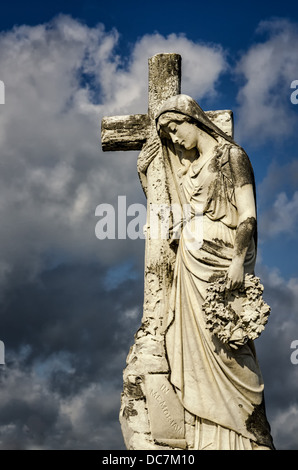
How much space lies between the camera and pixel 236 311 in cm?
948

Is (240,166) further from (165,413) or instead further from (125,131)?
(165,413)

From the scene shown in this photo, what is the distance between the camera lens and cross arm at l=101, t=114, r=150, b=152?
1069 centimetres

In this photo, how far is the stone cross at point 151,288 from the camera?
9.42 meters

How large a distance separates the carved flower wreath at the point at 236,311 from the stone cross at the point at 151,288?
0.80m

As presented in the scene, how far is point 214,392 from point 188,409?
37 centimetres

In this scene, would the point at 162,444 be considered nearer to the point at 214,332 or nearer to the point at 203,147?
the point at 214,332

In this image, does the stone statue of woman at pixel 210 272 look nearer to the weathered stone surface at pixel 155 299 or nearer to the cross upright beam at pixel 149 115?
the weathered stone surface at pixel 155 299

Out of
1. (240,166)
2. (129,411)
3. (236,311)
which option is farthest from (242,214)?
(129,411)

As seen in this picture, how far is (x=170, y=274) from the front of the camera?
32.9ft

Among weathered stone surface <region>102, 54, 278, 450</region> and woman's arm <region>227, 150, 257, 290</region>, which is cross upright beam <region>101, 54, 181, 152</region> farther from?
woman's arm <region>227, 150, 257, 290</region>

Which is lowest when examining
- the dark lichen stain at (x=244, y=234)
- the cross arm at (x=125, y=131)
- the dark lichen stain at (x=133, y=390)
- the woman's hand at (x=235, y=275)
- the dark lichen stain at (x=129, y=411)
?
the dark lichen stain at (x=129, y=411)

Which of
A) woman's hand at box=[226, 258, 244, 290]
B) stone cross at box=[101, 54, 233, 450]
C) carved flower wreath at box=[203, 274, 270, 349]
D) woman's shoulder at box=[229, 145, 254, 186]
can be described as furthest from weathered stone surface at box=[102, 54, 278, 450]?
woman's hand at box=[226, 258, 244, 290]

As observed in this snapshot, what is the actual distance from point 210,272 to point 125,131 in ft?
7.89

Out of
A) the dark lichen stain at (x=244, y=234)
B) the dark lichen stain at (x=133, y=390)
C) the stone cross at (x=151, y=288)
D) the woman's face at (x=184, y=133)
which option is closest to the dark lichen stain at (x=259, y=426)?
the stone cross at (x=151, y=288)
